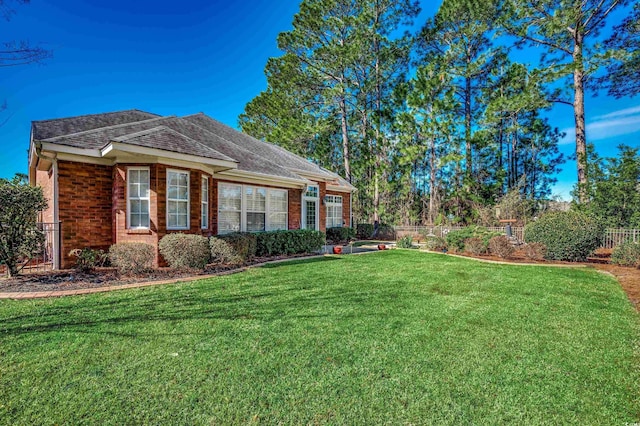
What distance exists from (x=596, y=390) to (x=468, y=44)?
2748 centimetres

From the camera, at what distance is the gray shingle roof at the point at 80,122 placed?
28.1 feet

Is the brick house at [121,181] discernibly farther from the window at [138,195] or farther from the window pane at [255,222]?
the window pane at [255,222]

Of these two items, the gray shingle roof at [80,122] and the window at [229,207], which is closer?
the gray shingle roof at [80,122]

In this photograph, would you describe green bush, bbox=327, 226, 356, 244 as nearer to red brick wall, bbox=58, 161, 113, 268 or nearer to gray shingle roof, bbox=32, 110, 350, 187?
gray shingle roof, bbox=32, 110, 350, 187

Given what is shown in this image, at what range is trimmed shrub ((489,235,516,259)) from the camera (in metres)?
11.1

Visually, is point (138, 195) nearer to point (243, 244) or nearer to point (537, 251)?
point (243, 244)

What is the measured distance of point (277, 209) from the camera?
13.0 meters

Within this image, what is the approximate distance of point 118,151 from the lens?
24.2 ft

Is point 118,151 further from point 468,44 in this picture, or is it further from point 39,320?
point 468,44

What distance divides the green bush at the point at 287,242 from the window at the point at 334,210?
667 cm

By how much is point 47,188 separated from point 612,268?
18128mm

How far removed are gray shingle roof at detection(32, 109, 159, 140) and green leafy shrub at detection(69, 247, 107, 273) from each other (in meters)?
3.09

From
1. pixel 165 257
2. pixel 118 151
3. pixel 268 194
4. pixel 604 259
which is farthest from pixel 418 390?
pixel 604 259

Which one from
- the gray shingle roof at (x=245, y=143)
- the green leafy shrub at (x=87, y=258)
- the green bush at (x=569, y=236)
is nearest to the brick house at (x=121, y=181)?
the green leafy shrub at (x=87, y=258)
